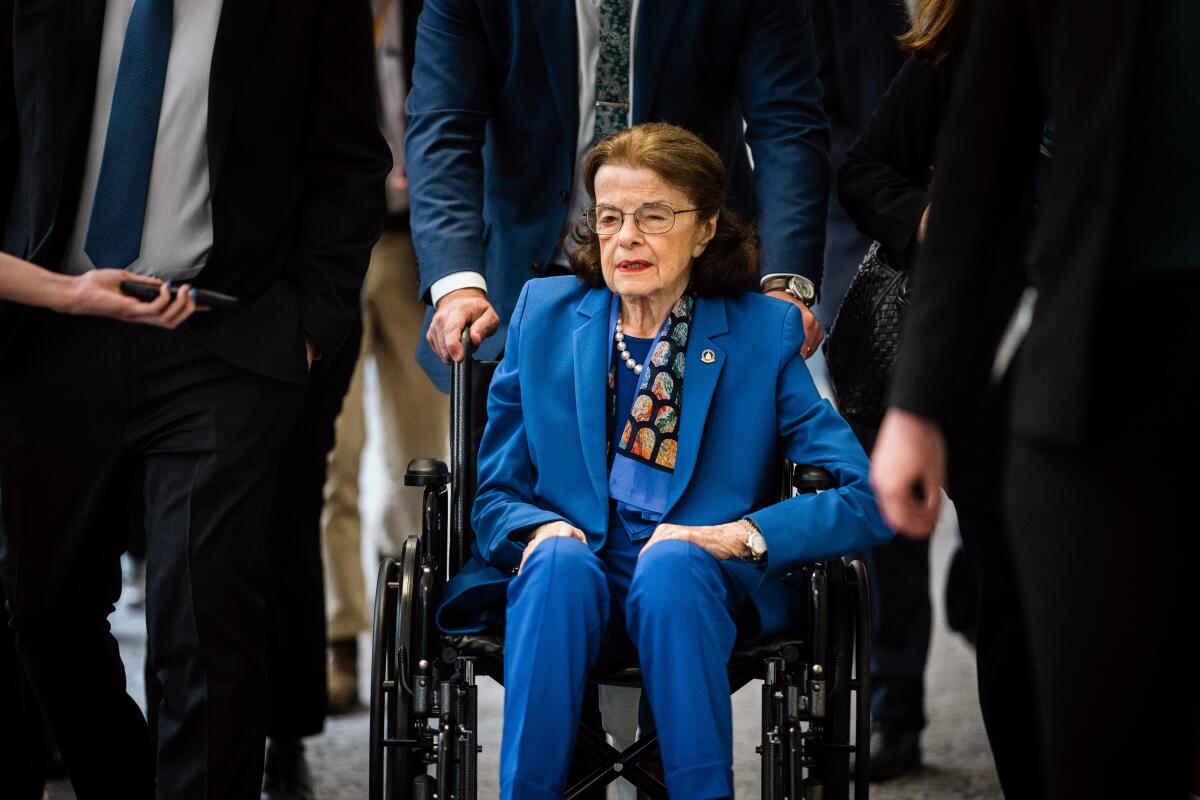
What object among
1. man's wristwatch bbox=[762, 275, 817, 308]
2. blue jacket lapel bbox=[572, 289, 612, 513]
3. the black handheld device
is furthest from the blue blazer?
the black handheld device

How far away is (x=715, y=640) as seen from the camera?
2.65 m

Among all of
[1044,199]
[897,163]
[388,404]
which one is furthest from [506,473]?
[388,404]

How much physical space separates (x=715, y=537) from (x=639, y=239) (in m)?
0.61

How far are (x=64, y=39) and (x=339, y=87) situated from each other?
1.64ft

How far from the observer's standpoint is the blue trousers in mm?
2582

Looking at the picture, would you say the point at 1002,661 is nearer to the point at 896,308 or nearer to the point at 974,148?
the point at 896,308

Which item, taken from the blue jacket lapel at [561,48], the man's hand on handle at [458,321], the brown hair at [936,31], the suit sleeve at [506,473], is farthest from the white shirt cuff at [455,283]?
the brown hair at [936,31]

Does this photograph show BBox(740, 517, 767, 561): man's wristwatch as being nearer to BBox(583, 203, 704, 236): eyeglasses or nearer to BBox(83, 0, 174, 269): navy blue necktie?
BBox(583, 203, 704, 236): eyeglasses

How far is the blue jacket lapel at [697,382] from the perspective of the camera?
9.67 ft

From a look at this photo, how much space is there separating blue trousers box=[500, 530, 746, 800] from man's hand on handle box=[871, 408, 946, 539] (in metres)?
0.98

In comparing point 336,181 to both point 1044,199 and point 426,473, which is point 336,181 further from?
point 1044,199

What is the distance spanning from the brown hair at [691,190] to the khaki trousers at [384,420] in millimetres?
1423

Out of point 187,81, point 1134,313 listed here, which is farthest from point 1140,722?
point 187,81

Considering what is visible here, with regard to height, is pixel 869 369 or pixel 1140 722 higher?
pixel 869 369
